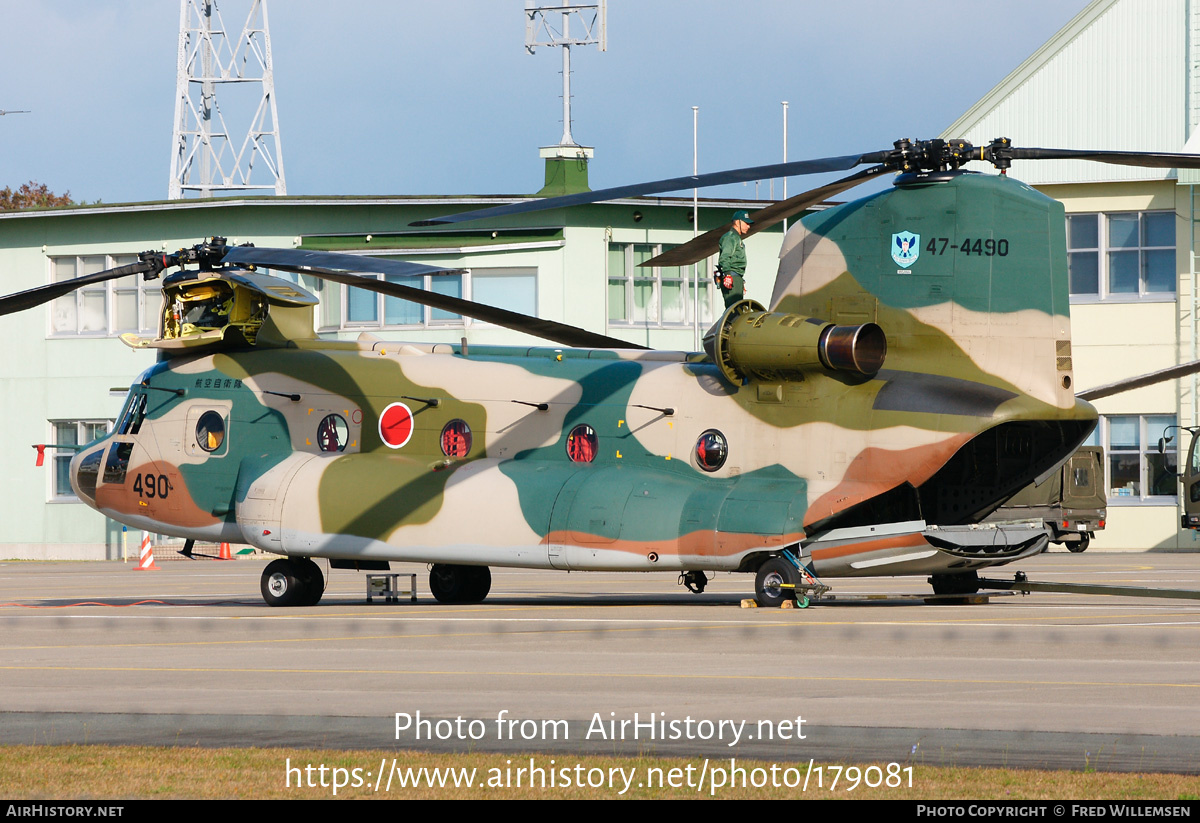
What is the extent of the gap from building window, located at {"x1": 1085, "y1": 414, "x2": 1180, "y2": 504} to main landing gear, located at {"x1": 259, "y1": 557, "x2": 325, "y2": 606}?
105 feet

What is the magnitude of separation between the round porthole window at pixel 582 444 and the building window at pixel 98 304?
103 feet

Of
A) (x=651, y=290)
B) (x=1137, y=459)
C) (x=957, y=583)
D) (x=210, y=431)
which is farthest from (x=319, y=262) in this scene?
(x=1137, y=459)

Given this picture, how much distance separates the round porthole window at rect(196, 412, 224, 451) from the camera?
25.2m

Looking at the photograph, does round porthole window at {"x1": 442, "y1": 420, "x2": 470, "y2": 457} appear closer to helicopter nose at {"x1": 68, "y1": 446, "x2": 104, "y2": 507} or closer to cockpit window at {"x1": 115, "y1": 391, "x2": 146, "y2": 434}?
cockpit window at {"x1": 115, "y1": 391, "x2": 146, "y2": 434}

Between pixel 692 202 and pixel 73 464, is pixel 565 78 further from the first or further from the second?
pixel 73 464

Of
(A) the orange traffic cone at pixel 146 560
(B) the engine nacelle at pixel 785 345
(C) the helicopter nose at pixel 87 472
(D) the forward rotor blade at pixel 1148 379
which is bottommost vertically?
(A) the orange traffic cone at pixel 146 560

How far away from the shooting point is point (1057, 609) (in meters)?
20.8

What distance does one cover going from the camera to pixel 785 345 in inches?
832

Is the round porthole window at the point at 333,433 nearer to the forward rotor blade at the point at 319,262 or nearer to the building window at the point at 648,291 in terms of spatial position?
the forward rotor blade at the point at 319,262

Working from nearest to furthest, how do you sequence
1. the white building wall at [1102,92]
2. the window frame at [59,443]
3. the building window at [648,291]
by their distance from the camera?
the white building wall at [1102,92]
the building window at [648,291]
the window frame at [59,443]

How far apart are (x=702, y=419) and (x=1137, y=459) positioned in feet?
103

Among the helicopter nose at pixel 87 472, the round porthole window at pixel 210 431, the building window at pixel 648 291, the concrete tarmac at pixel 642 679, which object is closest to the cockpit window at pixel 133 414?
the helicopter nose at pixel 87 472

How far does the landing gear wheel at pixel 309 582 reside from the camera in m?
24.4
